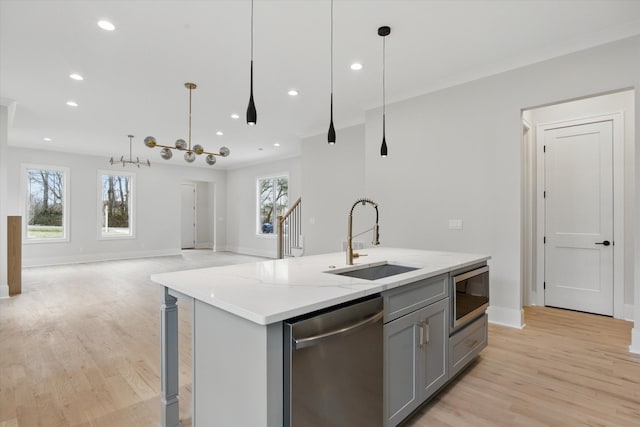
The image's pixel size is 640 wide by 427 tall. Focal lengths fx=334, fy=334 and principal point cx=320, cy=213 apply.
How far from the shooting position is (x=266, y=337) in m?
1.24

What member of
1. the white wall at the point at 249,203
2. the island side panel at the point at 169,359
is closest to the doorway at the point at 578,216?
the island side panel at the point at 169,359

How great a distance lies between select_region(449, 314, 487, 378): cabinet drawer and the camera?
2332 mm

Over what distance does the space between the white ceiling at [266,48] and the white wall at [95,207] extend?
10.8 ft

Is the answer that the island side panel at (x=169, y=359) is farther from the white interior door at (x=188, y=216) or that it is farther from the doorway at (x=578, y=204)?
the white interior door at (x=188, y=216)

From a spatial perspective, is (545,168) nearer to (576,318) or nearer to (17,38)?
(576,318)

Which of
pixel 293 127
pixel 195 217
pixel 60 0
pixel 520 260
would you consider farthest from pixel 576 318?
pixel 195 217

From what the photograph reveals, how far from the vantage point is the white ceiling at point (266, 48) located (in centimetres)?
273

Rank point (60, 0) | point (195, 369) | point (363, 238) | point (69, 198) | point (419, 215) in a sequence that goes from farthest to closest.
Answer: point (69, 198) → point (363, 238) → point (419, 215) → point (60, 0) → point (195, 369)

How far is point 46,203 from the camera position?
817 centimetres

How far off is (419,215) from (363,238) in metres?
1.29

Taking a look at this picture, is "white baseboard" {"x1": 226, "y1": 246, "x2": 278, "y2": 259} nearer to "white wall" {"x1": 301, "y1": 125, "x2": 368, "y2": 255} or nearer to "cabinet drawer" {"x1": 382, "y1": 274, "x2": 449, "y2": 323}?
"white wall" {"x1": 301, "y1": 125, "x2": 368, "y2": 255}

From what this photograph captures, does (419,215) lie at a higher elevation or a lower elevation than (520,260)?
higher

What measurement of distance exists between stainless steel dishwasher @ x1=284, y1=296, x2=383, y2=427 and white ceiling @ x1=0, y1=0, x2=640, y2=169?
245 cm

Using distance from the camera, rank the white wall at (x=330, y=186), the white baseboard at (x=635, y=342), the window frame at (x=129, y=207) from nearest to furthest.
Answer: the white baseboard at (x=635, y=342) < the white wall at (x=330, y=186) < the window frame at (x=129, y=207)
